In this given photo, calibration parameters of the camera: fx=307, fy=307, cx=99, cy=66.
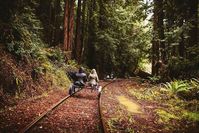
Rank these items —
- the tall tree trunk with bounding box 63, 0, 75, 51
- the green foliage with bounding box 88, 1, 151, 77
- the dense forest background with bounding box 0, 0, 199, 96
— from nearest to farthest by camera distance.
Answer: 1. the dense forest background with bounding box 0, 0, 199, 96
2. the tall tree trunk with bounding box 63, 0, 75, 51
3. the green foliage with bounding box 88, 1, 151, 77

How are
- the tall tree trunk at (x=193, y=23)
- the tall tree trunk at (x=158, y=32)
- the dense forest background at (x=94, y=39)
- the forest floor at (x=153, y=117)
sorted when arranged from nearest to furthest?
the forest floor at (x=153, y=117)
the dense forest background at (x=94, y=39)
the tall tree trunk at (x=193, y=23)
the tall tree trunk at (x=158, y=32)

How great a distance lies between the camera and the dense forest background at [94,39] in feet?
45.5

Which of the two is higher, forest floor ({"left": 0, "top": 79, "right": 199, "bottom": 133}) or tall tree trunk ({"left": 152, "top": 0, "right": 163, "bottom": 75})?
tall tree trunk ({"left": 152, "top": 0, "right": 163, "bottom": 75})

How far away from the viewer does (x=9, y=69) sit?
1203 cm

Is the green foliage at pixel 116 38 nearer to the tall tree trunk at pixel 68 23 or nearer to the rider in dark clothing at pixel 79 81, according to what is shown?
the tall tree trunk at pixel 68 23

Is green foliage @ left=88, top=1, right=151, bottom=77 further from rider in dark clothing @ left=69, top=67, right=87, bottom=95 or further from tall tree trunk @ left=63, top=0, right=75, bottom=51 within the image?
rider in dark clothing @ left=69, top=67, right=87, bottom=95

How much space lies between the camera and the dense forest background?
45.5ft

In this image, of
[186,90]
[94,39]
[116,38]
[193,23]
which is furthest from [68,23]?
[186,90]

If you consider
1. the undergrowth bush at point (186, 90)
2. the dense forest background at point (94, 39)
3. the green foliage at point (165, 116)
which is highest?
the dense forest background at point (94, 39)

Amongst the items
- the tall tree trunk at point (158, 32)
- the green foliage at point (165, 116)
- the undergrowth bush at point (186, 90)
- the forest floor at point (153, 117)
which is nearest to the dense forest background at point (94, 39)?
the tall tree trunk at point (158, 32)

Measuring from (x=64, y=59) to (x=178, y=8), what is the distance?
1059cm

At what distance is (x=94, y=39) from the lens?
36812 mm

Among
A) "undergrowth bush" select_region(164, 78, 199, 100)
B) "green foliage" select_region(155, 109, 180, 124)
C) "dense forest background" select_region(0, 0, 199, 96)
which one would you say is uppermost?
"dense forest background" select_region(0, 0, 199, 96)

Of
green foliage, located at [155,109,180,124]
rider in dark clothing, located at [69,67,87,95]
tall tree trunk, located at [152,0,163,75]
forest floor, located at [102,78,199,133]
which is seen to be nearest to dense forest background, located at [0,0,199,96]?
tall tree trunk, located at [152,0,163,75]
